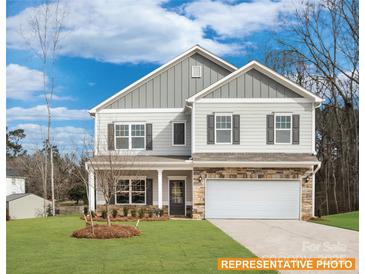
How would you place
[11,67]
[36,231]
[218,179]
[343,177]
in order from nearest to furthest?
[36,231] < [218,179] < [11,67] < [343,177]

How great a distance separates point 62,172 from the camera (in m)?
35.6

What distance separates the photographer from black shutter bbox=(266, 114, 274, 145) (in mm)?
19281

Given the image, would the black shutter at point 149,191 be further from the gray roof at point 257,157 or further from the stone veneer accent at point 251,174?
the gray roof at point 257,157

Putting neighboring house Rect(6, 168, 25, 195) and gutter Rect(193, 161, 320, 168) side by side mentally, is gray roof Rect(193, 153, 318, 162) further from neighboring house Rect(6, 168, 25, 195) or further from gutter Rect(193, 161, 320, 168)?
neighboring house Rect(6, 168, 25, 195)

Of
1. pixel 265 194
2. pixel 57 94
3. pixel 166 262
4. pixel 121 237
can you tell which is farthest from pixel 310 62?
pixel 166 262

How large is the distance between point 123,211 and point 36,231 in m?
5.53

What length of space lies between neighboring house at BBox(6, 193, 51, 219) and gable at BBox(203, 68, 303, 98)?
15.6m

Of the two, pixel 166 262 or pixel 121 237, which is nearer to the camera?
pixel 166 262

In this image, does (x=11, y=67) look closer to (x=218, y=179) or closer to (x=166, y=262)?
(x=218, y=179)

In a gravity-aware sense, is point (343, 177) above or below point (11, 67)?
below

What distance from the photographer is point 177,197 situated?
2048cm

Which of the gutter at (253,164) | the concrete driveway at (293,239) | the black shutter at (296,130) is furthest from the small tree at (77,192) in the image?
the black shutter at (296,130)

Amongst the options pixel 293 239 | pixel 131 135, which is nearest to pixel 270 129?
pixel 131 135

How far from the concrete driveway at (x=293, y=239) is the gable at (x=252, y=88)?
606 centimetres
